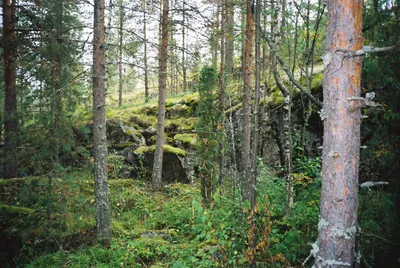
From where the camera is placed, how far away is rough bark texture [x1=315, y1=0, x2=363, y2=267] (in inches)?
100

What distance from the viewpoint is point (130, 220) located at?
8148 millimetres

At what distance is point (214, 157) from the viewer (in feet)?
26.5

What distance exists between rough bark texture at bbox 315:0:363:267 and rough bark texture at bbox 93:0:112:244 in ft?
16.5

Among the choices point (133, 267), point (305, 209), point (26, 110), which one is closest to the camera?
point (305, 209)

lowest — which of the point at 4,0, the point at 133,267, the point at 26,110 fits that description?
the point at 133,267

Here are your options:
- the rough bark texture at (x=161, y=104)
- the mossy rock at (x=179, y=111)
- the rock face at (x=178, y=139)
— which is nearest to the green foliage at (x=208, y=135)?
the rock face at (x=178, y=139)

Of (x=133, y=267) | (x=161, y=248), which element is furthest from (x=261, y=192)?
(x=133, y=267)

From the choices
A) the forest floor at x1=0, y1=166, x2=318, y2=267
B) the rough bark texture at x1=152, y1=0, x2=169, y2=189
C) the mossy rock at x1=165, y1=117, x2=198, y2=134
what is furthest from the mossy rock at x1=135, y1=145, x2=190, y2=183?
the forest floor at x1=0, y1=166, x2=318, y2=267

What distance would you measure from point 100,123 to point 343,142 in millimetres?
5192

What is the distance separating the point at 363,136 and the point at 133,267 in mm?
6224

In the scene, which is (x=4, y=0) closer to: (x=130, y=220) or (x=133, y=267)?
(x=130, y=220)

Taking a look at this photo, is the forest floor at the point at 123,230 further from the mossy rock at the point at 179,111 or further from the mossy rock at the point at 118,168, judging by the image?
the mossy rock at the point at 179,111

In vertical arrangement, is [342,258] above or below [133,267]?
above

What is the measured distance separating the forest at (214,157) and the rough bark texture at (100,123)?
27 mm
